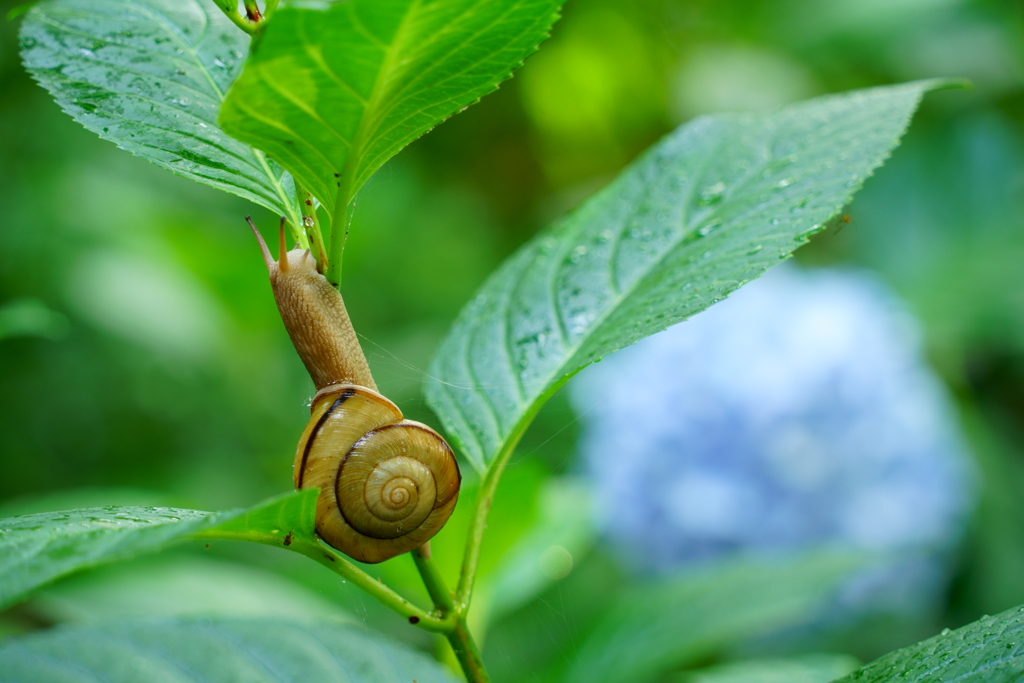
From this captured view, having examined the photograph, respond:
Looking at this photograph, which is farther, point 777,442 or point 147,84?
point 777,442

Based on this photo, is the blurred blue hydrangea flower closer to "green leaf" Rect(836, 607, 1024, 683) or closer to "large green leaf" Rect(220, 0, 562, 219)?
"green leaf" Rect(836, 607, 1024, 683)

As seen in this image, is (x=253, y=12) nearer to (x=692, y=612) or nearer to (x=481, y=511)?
(x=481, y=511)

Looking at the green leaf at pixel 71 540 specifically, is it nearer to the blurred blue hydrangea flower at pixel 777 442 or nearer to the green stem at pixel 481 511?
the green stem at pixel 481 511

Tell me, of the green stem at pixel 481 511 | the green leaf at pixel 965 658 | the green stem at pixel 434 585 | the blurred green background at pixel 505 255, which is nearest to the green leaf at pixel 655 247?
the green stem at pixel 481 511

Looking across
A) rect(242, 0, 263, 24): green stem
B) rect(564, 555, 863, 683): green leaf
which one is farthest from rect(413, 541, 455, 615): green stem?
rect(564, 555, 863, 683): green leaf

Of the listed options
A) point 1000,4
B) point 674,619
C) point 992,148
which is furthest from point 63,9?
point 1000,4

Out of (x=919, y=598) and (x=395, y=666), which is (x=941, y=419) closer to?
(x=919, y=598)

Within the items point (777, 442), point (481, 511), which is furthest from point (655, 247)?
point (777, 442)

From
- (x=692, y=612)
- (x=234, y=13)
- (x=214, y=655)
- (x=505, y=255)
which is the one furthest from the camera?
(x=505, y=255)

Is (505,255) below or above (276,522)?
above
